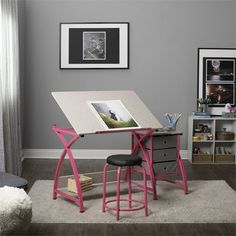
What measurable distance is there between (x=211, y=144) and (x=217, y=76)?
955mm

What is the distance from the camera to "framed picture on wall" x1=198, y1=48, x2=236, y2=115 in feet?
21.1

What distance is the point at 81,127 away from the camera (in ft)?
13.2

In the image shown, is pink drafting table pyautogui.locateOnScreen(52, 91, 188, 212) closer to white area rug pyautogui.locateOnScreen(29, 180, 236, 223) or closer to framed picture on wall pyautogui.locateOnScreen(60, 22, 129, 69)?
white area rug pyautogui.locateOnScreen(29, 180, 236, 223)

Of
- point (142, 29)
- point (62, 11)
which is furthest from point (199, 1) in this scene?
point (62, 11)

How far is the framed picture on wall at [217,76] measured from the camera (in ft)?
21.1

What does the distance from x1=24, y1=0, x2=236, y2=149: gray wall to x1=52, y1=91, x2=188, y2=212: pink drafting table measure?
1775mm

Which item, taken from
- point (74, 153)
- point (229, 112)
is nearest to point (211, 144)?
point (229, 112)

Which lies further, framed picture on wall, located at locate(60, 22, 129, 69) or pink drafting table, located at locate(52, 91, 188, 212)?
framed picture on wall, located at locate(60, 22, 129, 69)

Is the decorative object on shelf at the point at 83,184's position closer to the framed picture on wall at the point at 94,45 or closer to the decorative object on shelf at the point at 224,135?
the framed picture on wall at the point at 94,45

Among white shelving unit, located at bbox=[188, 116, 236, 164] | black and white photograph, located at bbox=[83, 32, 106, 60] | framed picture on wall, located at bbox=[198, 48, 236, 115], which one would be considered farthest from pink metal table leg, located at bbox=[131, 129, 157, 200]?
framed picture on wall, located at bbox=[198, 48, 236, 115]

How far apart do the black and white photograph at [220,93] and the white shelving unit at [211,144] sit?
0.27 meters

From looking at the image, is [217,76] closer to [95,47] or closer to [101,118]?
[95,47]

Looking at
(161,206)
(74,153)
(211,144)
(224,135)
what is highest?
(224,135)

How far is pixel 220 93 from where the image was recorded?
255 inches
